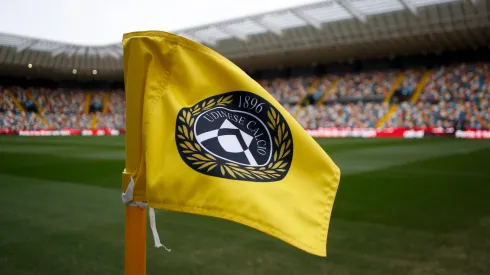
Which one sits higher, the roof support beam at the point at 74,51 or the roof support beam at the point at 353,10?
the roof support beam at the point at 353,10

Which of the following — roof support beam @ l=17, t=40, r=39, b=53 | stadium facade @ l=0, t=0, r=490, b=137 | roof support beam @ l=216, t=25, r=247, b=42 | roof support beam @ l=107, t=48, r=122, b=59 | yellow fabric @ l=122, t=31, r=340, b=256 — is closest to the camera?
yellow fabric @ l=122, t=31, r=340, b=256

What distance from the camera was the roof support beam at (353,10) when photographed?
26.2m

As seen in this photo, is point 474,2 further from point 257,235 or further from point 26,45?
point 26,45

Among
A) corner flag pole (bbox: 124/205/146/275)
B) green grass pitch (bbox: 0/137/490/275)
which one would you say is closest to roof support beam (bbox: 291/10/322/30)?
green grass pitch (bbox: 0/137/490/275)

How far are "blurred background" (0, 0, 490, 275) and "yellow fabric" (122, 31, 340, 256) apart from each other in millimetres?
2210

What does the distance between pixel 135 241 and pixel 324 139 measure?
85.4 feet

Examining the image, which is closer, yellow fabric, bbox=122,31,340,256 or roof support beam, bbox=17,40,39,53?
yellow fabric, bbox=122,31,340,256

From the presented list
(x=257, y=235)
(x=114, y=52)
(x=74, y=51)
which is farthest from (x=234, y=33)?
(x=257, y=235)

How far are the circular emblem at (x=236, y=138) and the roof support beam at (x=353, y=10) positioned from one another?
86.5 feet

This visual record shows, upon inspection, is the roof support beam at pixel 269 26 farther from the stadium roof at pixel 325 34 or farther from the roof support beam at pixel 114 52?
the roof support beam at pixel 114 52

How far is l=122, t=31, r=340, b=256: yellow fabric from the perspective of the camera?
1.65 m

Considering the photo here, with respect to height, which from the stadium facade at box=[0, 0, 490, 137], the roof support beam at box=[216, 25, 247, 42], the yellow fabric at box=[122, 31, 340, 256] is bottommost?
the yellow fabric at box=[122, 31, 340, 256]

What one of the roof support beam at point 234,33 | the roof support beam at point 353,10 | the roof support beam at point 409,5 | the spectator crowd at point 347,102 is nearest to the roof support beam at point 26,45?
the spectator crowd at point 347,102

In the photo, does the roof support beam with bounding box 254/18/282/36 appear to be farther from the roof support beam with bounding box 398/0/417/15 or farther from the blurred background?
the roof support beam with bounding box 398/0/417/15
